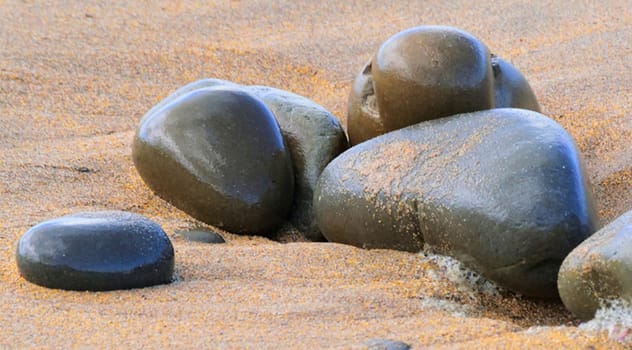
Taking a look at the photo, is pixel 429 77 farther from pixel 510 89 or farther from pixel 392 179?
pixel 510 89

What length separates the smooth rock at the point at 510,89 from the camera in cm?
445

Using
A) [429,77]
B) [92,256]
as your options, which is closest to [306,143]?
[429,77]

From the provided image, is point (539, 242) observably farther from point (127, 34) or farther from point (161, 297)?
point (127, 34)

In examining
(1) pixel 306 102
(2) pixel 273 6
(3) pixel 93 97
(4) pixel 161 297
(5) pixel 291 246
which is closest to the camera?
(4) pixel 161 297

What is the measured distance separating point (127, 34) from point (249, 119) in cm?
273

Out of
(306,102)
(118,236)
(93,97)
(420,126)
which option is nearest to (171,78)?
(93,97)

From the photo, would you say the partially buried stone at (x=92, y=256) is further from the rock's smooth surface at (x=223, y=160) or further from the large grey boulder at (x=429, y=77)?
the large grey boulder at (x=429, y=77)

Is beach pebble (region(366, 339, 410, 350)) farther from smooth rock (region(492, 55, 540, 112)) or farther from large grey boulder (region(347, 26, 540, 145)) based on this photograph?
smooth rock (region(492, 55, 540, 112))

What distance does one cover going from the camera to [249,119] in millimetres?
4078

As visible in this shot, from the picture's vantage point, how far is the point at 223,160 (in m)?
4.01

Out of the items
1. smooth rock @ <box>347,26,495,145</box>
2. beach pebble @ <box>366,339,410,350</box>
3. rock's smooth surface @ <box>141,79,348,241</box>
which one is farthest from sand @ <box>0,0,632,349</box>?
smooth rock @ <box>347,26,495,145</box>

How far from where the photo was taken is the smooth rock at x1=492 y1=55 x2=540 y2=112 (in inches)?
175

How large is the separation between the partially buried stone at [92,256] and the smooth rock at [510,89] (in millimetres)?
1824

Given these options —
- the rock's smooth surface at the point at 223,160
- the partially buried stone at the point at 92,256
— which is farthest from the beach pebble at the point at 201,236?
the partially buried stone at the point at 92,256
